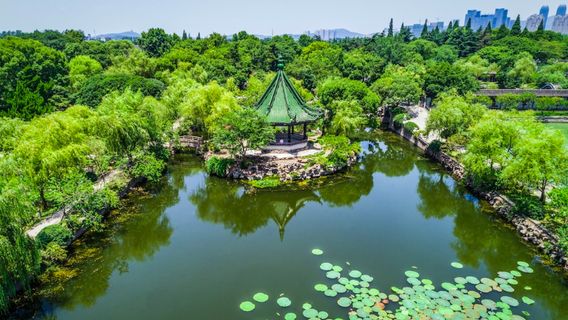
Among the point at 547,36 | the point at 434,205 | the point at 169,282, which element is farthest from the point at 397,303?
the point at 547,36

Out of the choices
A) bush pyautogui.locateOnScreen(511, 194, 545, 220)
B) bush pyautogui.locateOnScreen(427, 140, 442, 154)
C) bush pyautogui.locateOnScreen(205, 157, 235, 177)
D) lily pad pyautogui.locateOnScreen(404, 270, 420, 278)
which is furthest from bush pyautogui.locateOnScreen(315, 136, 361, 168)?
lily pad pyautogui.locateOnScreen(404, 270, 420, 278)

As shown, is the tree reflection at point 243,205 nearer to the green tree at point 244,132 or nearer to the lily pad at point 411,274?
the green tree at point 244,132

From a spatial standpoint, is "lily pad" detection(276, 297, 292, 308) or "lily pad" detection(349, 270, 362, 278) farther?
"lily pad" detection(349, 270, 362, 278)

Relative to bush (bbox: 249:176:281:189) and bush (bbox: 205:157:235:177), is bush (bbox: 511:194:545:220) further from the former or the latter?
bush (bbox: 205:157:235:177)

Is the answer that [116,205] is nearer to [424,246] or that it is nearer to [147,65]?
[424,246]

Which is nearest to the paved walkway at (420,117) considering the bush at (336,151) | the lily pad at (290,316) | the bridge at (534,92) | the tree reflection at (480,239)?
the bridge at (534,92)

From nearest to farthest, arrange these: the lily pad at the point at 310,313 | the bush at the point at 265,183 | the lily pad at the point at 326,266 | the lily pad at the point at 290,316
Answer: the lily pad at the point at 290,316 < the lily pad at the point at 310,313 < the lily pad at the point at 326,266 < the bush at the point at 265,183
